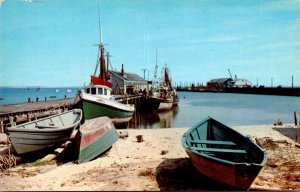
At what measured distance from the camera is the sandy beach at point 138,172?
8672mm

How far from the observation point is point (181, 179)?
9.30 m

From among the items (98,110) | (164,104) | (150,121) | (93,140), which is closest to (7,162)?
(93,140)

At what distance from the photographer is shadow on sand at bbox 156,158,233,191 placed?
855 centimetres

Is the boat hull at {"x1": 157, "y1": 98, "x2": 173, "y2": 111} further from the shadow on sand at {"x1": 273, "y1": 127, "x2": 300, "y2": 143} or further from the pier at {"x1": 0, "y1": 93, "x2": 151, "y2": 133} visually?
the shadow on sand at {"x1": 273, "y1": 127, "x2": 300, "y2": 143}

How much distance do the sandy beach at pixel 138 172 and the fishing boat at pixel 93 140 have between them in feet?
1.14

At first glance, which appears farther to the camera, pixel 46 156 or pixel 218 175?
pixel 46 156

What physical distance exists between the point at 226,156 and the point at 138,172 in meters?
3.22

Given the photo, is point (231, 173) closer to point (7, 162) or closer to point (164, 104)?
point (7, 162)

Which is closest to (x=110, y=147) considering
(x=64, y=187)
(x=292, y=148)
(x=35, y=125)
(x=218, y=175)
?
(x=35, y=125)

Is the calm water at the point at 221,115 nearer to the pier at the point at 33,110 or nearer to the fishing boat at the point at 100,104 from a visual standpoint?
the pier at the point at 33,110

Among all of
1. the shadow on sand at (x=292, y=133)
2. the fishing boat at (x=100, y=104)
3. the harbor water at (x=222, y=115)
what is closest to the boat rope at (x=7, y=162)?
the fishing boat at (x=100, y=104)

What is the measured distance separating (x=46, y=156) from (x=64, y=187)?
4.37m

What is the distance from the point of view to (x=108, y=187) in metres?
8.54

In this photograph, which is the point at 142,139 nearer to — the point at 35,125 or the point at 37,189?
the point at 35,125
